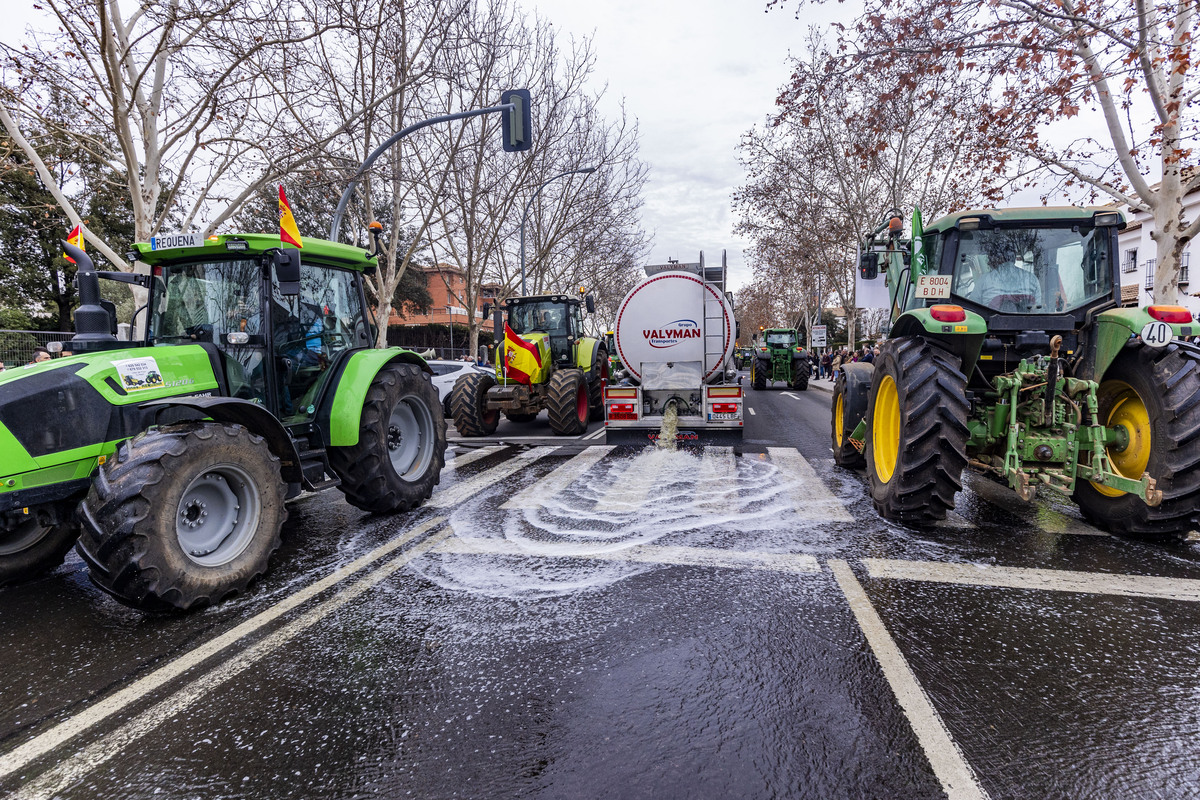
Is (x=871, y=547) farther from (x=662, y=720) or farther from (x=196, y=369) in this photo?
(x=196, y=369)

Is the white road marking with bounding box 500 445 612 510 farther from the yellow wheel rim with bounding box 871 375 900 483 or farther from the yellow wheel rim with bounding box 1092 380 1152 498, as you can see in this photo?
the yellow wheel rim with bounding box 1092 380 1152 498

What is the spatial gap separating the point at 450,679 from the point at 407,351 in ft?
13.4

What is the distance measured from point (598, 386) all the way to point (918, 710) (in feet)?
37.1

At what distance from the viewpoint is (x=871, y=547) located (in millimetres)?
4777

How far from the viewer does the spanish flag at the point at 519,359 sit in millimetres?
11945

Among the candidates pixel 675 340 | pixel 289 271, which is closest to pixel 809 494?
pixel 675 340

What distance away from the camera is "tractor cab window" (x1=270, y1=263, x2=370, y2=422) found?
5.13m

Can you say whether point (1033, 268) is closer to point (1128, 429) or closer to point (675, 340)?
point (1128, 429)

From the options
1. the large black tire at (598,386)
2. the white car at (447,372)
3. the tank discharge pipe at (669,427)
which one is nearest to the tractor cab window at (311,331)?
the tank discharge pipe at (669,427)

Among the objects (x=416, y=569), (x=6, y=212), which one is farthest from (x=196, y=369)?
(x=6, y=212)

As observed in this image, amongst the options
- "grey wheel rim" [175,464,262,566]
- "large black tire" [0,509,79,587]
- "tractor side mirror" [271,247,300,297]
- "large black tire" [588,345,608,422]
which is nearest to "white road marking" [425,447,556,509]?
"grey wheel rim" [175,464,262,566]

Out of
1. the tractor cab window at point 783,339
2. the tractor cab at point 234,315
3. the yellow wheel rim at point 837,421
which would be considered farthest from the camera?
the tractor cab window at point 783,339

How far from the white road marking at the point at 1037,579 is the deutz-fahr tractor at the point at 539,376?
6962mm

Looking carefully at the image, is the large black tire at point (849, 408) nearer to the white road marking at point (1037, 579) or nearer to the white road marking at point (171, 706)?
the white road marking at point (1037, 579)
